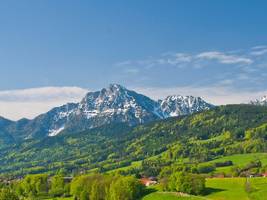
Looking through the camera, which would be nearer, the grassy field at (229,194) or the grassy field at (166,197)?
the grassy field at (229,194)

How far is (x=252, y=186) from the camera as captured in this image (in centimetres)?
19662

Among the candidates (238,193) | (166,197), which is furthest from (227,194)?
(166,197)

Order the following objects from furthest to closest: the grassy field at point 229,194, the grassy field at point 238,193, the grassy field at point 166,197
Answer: the grassy field at point 166,197 < the grassy field at point 229,194 < the grassy field at point 238,193

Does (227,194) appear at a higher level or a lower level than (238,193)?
lower

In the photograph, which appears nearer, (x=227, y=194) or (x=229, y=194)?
(x=229, y=194)

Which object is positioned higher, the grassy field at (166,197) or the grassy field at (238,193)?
the grassy field at (238,193)

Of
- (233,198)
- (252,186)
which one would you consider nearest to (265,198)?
(233,198)

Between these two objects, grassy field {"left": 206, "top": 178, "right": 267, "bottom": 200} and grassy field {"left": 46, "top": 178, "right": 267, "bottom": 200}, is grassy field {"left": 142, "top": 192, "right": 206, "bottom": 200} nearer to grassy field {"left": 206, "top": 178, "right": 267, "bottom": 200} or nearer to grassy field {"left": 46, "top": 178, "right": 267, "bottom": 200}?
grassy field {"left": 46, "top": 178, "right": 267, "bottom": 200}

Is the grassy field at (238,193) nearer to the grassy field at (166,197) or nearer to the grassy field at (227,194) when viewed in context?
the grassy field at (227,194)

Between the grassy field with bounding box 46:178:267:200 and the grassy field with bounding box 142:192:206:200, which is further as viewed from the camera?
the grassy field with bounding box 142:192:206:200

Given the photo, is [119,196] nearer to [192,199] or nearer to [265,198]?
[192,199]

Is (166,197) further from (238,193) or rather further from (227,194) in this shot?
(238,193)

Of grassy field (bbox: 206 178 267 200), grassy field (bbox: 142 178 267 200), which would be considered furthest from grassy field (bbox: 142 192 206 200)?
grassy field (bbox: 206 178 267 200)

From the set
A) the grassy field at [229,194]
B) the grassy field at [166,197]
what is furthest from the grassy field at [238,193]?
the grassy field at [166,197]
